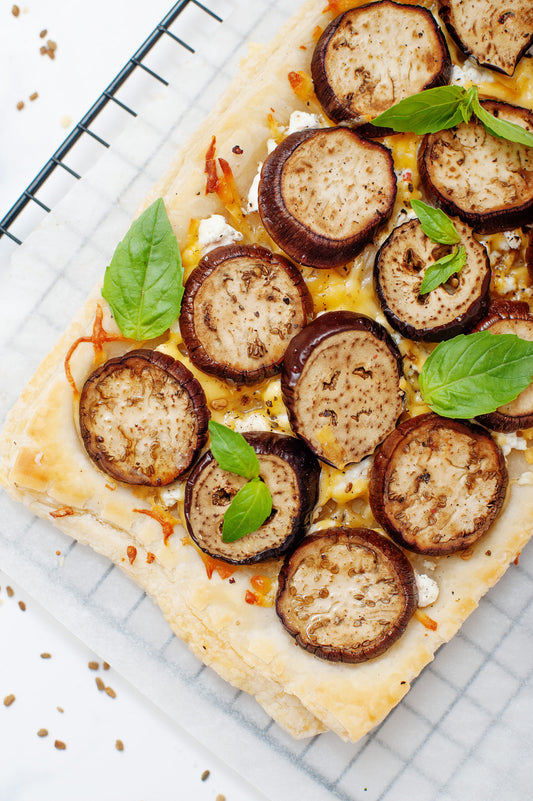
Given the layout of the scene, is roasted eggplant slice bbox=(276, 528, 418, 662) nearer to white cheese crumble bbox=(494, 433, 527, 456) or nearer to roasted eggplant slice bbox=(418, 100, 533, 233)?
white cheese crumble bbox=(494, 433, 527, 456)

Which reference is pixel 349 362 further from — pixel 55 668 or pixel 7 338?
pixel 55 668

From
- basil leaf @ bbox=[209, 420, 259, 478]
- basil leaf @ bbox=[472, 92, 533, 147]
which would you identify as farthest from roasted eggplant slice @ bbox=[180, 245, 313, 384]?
basil leaf @ bbox=[472, 92, 533, 147]

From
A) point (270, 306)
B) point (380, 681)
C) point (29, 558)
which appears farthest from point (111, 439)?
point (380, 681)

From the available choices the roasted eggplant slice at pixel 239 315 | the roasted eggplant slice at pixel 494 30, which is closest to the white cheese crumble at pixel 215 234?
the roasted eggplant slice at pixel 239 315

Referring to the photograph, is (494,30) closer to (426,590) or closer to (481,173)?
(481,173)

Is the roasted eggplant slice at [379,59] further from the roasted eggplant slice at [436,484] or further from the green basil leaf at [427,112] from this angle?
the roasted eggplant slice at [436,484]

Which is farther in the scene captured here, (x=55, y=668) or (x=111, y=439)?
(x=55, y=668)
